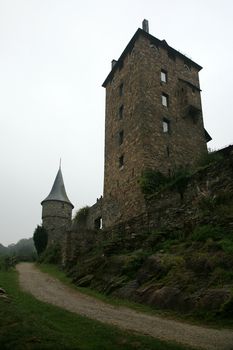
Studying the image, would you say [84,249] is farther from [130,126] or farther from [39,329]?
[39,329]

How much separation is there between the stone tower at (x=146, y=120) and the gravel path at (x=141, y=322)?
10.0 meters

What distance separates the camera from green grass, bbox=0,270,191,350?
6418mm

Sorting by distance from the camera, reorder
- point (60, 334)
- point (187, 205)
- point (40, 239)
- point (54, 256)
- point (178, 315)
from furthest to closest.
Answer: point (40, 239), point (54, 256), point (187, 205), point (178, 315), point (60, 334)

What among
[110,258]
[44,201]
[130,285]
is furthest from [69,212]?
[130,285]

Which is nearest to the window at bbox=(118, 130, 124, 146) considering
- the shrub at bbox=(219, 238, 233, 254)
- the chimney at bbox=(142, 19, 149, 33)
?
the chimney at bbox=(142, 19, 149, 33)

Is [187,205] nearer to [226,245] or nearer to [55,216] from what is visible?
[226,245]

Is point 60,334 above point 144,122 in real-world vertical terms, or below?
below

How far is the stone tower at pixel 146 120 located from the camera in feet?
77.0

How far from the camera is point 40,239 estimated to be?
118 ft

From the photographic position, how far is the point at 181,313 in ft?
29.6

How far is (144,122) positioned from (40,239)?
58.1 feet

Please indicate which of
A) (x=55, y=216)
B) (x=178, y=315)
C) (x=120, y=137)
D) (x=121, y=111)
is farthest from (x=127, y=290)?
(x=55, y=216)

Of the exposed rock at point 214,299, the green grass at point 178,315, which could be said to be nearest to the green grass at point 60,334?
the green grass at point 178,315

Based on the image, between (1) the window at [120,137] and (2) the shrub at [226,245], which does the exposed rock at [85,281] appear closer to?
(2) the shrub at [226,245]
